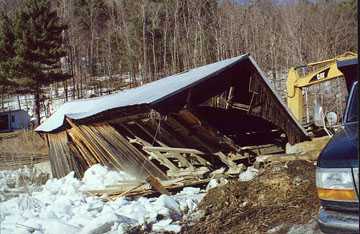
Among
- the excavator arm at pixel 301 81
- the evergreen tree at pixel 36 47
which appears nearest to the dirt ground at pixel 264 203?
the excavator arm at pixel 301 81

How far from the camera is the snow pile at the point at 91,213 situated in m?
8.38

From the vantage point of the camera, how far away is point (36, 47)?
44.9 meters

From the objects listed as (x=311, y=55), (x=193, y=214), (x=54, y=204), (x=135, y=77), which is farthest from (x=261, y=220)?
(x=135, y=77)

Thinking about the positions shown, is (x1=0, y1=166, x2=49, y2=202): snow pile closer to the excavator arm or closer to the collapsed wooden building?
the collapsed wooden building

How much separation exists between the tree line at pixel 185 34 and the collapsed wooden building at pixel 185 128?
3065cm

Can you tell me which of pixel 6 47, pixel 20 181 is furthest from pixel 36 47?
pixel 20 181

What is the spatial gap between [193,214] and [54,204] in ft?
10.5

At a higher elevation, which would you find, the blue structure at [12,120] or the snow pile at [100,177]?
the snow pile at [100,177]

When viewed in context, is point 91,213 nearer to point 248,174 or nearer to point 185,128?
point 248,174

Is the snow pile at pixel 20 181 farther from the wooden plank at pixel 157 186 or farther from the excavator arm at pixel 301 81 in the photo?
the excavator arm at pixel 301 81

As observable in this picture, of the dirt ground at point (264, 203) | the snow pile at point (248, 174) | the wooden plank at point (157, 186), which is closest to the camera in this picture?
the dirt ground at point (264, 203)

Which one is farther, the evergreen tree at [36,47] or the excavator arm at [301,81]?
the evergreen tree at [36,47]

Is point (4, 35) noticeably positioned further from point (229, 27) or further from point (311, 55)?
point (311, 55)

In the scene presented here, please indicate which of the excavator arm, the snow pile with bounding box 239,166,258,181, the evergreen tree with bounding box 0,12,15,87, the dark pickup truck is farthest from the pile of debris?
the evergreen tree with bounding box 0,12,15,87
